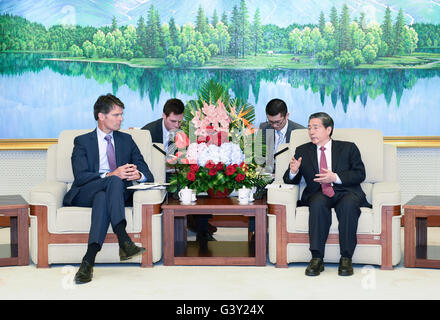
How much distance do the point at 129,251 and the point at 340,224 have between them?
1521 mm

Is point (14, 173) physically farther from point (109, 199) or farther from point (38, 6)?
point (109, 199)

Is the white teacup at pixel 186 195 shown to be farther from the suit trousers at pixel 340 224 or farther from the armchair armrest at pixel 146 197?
the suit trousers at pixel 340 224

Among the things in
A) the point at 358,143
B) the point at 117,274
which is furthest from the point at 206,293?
the point at 358,143

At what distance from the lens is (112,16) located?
23.7 feet

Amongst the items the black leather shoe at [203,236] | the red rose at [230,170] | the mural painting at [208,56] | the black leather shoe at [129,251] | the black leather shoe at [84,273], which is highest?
the mural painting at [208,56]

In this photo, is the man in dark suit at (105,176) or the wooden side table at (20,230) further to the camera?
the wooden side table at (20,230)

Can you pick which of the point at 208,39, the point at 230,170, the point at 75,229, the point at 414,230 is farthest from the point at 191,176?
the point at 208,39

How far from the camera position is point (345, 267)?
468cm

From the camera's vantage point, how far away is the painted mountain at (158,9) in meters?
7.14

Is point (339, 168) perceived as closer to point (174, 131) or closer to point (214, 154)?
point (214, 154)

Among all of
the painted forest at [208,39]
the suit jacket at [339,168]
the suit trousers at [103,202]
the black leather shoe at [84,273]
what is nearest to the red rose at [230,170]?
the suit jacket at [339,168]

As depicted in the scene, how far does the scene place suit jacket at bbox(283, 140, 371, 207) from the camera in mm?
5035

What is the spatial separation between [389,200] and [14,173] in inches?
163

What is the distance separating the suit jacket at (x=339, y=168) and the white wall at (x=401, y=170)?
1956 mm
